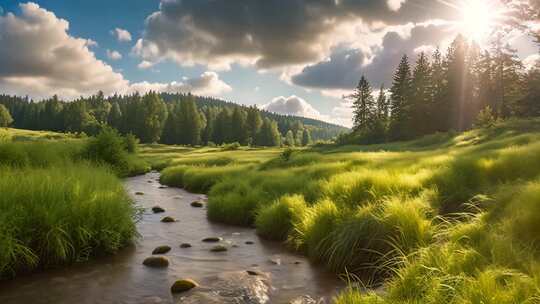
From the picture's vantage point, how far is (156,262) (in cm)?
841

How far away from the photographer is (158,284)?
23.8 feet

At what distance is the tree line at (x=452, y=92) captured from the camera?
184 ft

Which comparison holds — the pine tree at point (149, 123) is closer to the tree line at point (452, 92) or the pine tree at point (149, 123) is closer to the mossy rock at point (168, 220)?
the tree line at point (452, 92)

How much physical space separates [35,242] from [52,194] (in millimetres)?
1103

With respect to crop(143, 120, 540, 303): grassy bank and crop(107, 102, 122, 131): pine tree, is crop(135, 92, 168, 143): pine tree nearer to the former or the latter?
crop(107, 102, 122, 131): pine tree

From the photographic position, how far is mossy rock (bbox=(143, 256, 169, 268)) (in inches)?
329

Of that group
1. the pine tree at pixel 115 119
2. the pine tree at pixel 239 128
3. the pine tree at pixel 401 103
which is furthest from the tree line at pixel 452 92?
the pine tree at pixel 115 119

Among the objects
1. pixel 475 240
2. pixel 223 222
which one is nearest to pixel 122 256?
pixel 223 222

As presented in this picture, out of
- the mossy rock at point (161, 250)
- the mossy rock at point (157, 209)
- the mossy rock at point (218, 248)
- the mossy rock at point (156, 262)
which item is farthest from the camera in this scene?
the mossy rock at point (157, 209)

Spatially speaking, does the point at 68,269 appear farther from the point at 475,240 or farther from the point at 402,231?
the point at 475,240

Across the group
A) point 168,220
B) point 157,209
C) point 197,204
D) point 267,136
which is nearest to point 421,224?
point 168,220

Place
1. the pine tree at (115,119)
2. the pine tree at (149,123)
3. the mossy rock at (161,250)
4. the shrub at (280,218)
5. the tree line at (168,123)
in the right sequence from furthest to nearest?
the pine tree at (115,119) → the tree line at (168,123) → the pine tree at (149,123) → the shrub at (280,218) → the mossy rock at (161,250)

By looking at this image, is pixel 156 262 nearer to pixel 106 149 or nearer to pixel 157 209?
pixel 157 209

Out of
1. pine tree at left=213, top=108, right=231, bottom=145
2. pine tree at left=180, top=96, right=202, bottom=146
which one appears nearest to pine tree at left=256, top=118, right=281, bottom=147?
pine tree at left=213, top=108, right=231, bottom=145
